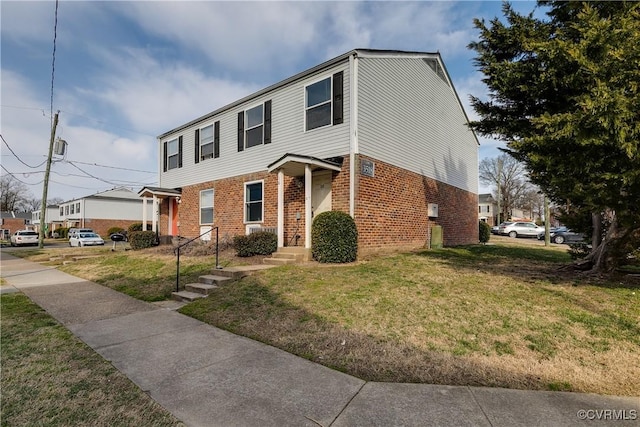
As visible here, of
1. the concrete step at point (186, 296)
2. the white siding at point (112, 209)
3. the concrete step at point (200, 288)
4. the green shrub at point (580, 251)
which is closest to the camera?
the concrete step at point (186, 296)

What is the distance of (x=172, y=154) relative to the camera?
17.6 metres

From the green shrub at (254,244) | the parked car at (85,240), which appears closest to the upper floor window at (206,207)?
Result: the green shrub at (254,244)

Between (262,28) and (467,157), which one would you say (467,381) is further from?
(467,157)

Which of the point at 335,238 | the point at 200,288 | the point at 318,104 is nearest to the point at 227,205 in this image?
the point at 318,104

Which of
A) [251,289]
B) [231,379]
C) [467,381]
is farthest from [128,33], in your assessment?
[467,381]

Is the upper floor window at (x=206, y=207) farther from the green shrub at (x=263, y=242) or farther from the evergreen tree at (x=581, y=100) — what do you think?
the evergreen tree at (x=581, y=100)

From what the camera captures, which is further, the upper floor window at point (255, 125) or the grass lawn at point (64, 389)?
the upper floor window at point (255, 125)

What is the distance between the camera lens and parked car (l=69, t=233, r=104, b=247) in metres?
27.3

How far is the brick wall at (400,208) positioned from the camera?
988 centimetres

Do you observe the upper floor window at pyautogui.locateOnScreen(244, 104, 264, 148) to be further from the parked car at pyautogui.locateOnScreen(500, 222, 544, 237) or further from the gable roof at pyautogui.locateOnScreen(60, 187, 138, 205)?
the gable roof at pyautogui.locateOnScreen(60, 187, 138, 205)

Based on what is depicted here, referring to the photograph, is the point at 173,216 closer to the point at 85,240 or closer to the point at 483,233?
the point at 85,240

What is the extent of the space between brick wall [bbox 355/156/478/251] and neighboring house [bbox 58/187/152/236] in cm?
3992

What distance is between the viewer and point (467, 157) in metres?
17.7

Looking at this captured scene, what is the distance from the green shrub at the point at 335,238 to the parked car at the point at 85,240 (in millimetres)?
25884
